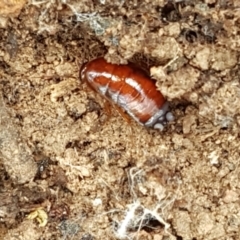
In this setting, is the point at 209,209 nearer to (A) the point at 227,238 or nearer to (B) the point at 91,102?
(A) the point at 227,238

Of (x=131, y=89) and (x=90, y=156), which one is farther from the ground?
(x=131, y=89)

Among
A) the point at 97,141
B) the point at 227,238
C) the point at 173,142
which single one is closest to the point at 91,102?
the point at 97,141

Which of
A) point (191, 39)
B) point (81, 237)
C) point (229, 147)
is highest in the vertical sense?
point (191, 39)
